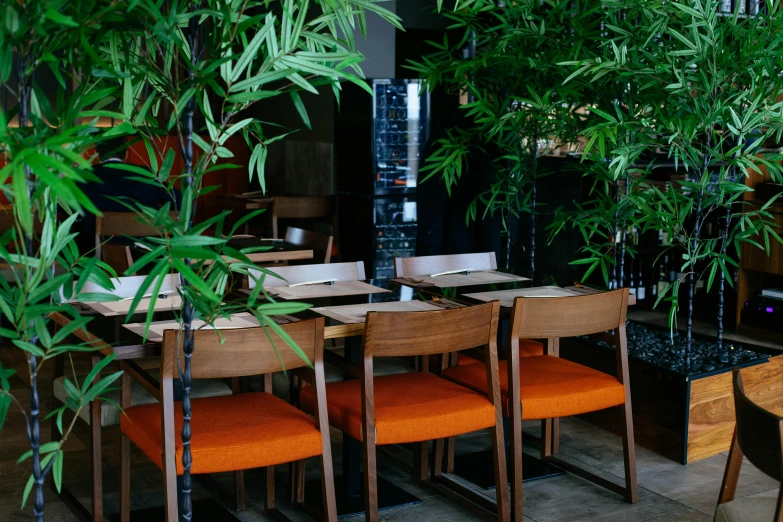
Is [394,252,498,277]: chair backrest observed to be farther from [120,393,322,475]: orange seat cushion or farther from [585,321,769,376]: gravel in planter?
[120,393,322,475]: orange seat cushion

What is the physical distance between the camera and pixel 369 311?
3234 millimetres

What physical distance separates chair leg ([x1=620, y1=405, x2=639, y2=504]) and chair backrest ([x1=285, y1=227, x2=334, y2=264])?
2.04 metres

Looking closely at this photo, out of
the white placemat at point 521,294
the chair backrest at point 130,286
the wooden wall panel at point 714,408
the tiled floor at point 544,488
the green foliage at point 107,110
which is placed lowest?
the tiled floor at point 544,488

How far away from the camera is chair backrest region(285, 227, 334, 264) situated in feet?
17.0

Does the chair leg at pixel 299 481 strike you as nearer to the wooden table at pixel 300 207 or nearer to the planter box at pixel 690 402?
the planter box at pixel 690 402

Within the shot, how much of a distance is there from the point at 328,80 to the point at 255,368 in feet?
3.34

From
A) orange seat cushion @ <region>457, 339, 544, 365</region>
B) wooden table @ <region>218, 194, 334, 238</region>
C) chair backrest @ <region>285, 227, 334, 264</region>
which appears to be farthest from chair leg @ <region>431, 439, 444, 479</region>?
wooden table @ <region>218, 194, 334, 238</region>

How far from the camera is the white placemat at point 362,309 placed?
339 cm

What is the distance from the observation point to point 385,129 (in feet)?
22.1

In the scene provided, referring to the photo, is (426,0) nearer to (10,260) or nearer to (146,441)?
(146,441)

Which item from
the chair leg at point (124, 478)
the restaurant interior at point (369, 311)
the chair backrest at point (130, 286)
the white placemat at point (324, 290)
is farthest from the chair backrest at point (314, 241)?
the chair leg at point (124, 478)

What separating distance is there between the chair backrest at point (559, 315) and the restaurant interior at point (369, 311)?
1 cm

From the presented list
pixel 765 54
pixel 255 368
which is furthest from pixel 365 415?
pixel 765 54

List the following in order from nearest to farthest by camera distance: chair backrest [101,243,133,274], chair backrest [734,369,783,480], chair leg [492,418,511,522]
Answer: chair backrest [734,369,783,480]
chair leg [492,418,511,522]
chair backrest [101,243,133,274]
